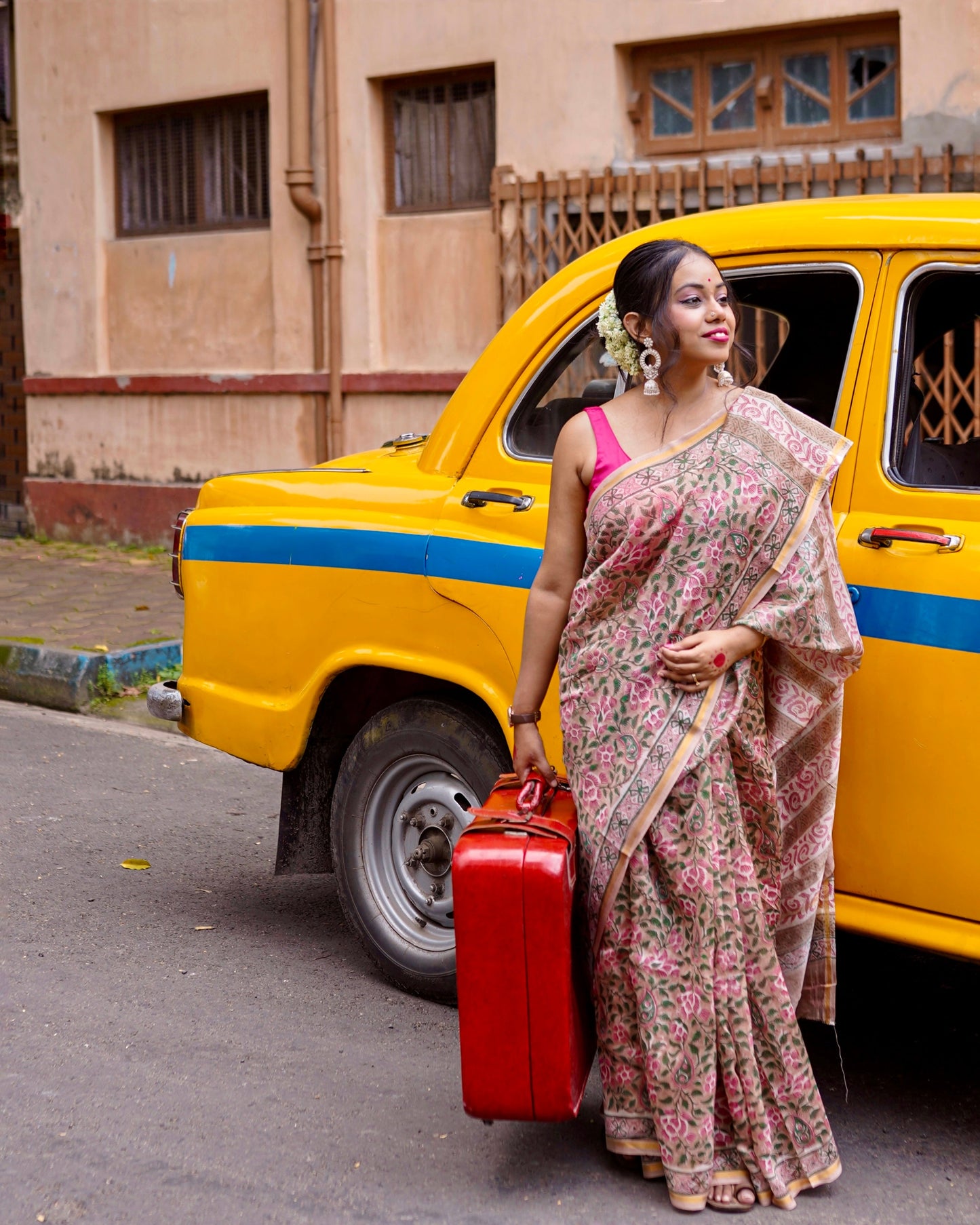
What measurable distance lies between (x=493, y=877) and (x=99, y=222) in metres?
10.8

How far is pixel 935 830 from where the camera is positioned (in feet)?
10.1

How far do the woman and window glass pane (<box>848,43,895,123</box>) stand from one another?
6.77m

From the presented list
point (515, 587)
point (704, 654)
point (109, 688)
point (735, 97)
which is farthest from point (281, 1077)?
point (735, 97)

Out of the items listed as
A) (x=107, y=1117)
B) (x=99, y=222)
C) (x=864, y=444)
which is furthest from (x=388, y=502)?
(x=99, y=222)

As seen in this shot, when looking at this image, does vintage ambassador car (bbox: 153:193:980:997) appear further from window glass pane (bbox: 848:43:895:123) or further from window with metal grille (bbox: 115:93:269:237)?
window with metal grille (bbox: 115:93:269:237)

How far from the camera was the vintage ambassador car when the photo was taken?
3.11m

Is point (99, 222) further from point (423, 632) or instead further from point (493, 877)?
point (493, 877)

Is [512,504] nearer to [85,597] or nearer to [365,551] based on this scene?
[365,551]

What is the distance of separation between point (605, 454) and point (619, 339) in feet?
0.83

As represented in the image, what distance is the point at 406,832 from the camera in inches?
163

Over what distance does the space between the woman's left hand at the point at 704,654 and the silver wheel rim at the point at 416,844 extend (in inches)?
44.3

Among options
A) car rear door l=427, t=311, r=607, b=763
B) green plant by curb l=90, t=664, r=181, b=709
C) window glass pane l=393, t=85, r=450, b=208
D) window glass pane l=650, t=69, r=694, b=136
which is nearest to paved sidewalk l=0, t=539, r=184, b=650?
green plant by curb l=90, t=664, r=181, b=709

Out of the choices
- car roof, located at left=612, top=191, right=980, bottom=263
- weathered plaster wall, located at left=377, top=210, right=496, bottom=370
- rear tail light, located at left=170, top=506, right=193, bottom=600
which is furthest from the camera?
weathered plaster wall, located at left=377, top=210, right=496, bottom=370

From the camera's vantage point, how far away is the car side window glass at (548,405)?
12.4 ft
